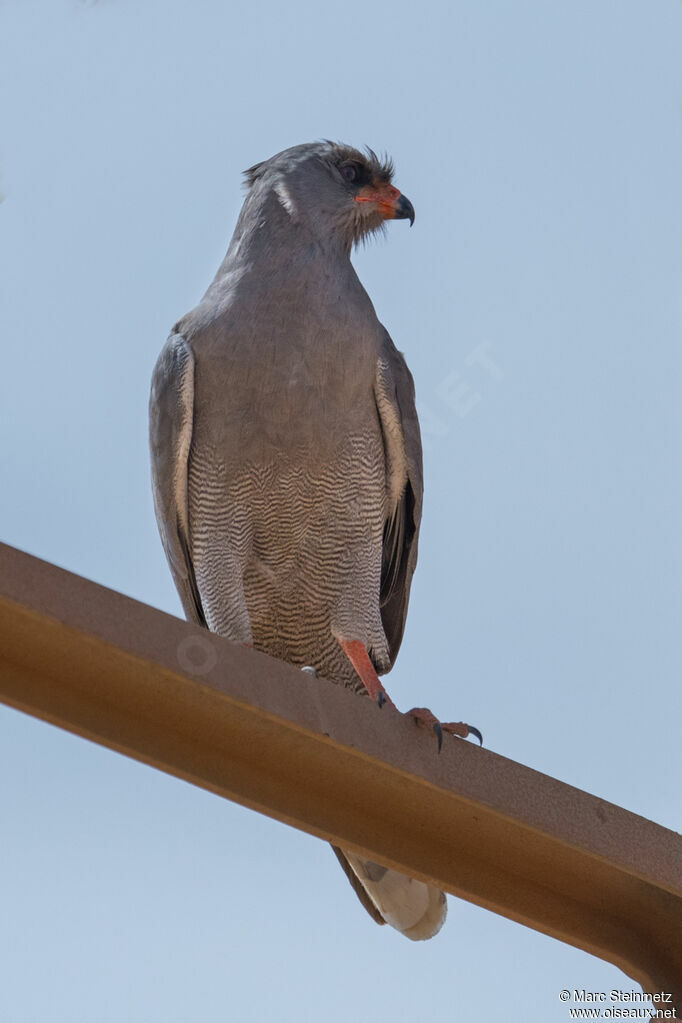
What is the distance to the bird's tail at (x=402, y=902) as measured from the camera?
14.0 ft

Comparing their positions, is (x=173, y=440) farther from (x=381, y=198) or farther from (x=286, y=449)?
(x=381, y=198)

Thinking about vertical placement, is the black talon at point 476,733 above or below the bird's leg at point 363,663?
below

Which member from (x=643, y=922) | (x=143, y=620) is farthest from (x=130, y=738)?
(x=643, y=922)

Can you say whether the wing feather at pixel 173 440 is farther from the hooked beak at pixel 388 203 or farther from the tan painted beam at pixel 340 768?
the tan painted beam at pixel 340 768

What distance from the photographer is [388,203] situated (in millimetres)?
5523

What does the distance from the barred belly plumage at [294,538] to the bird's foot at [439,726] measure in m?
1.08

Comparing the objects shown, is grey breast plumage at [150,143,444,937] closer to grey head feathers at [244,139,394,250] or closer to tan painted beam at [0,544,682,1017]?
grey head feathers at [244,139,394,250]

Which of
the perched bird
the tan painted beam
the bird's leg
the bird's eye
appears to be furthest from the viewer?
the bird's eye

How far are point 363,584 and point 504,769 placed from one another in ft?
6.92

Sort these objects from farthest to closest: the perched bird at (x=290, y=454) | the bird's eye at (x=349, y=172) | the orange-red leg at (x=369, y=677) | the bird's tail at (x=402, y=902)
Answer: the bird's eye at (x=349, y=172), the perched bird at (x=290, y=454), the bird's tail at (x=402, y=902), the orange-red leg at (x=369, y=677)

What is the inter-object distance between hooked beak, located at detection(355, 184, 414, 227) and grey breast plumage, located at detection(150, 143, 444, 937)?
355 mm

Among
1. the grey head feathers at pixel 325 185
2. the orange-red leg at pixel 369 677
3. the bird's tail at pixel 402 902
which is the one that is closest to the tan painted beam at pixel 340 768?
the orange-red leg at pixel 369 677

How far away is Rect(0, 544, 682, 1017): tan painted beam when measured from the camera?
2430mm

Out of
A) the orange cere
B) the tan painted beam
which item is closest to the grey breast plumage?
the orange cere
